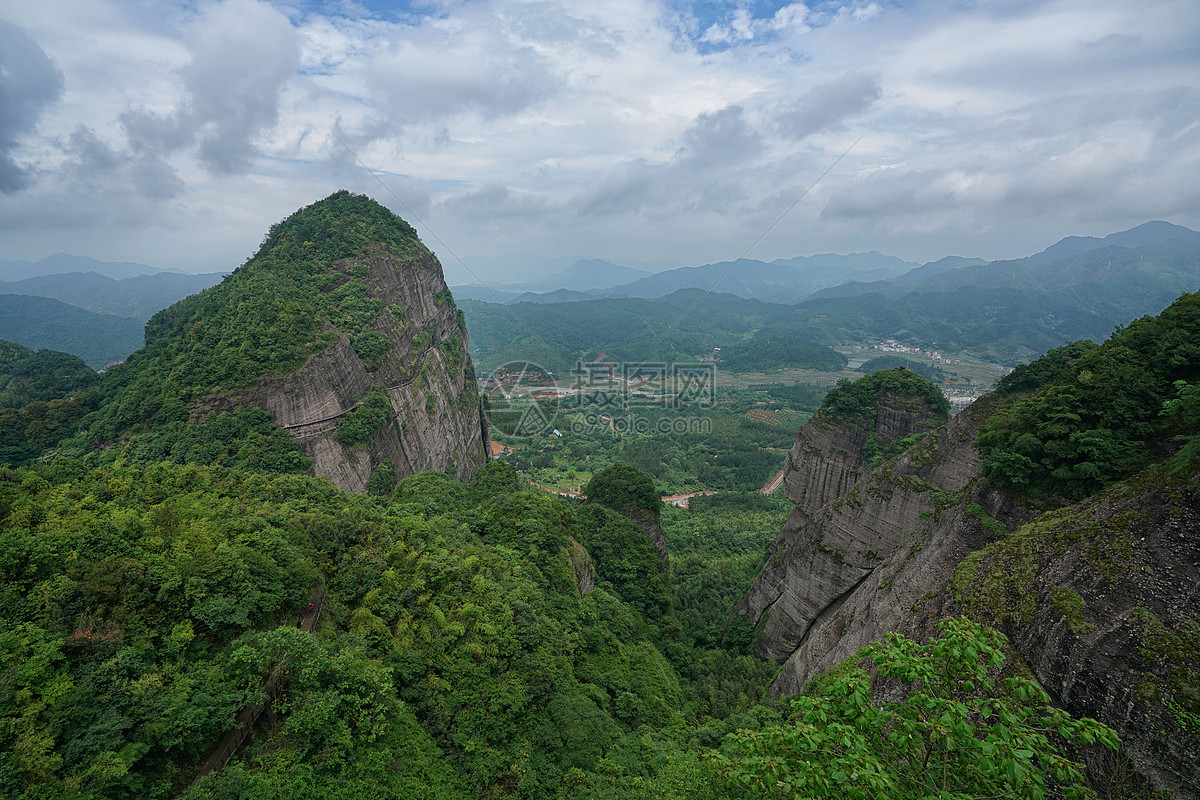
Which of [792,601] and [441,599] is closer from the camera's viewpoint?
[441,599]

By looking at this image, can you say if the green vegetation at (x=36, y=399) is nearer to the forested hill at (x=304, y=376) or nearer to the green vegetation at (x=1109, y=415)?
the forested hill at (x=304, y=376)

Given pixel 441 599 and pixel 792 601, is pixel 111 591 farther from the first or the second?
pixel 792 601

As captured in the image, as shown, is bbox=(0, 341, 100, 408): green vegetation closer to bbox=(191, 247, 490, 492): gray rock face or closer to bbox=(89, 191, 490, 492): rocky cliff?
bbox=(89, 191, 490, 492): rocky cliff

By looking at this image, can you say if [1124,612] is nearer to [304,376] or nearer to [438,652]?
[438,652]

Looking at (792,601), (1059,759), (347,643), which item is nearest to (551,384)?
(792,601)

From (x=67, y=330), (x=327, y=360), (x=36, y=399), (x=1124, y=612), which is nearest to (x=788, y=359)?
(x=327, y=360)

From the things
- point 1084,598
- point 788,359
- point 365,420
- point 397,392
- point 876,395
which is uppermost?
point 397,392

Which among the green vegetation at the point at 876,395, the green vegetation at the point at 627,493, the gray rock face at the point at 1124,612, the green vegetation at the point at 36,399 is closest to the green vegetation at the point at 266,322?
the green vegetation at the point at 36,399
